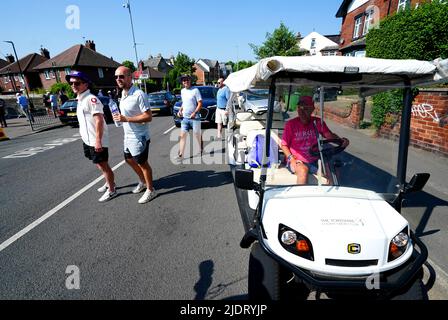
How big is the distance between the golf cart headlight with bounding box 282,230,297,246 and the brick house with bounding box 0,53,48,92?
2121 inches

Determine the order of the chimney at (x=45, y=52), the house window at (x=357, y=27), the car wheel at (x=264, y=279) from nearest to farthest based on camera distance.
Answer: the car wheel at (x=264, y=279), the house window at (x=357, y=27), the chimney at (x=45, y=52)

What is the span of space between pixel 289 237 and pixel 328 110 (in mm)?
1590

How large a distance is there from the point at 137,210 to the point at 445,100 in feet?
22.7

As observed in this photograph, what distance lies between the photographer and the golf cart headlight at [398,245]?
5.92ft

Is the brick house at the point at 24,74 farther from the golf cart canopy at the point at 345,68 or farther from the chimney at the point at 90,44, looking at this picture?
the golf cart canopy at the point at 345,68

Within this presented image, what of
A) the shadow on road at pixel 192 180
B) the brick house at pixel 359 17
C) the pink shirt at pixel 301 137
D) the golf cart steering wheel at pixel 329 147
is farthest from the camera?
the brick house at pixel 359 17

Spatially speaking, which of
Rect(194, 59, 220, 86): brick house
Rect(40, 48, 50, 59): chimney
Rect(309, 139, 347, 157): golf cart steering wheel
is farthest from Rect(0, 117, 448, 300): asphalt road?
Rect(194, 59, 220, 86): brick house

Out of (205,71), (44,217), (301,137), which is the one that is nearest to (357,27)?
(301,137)

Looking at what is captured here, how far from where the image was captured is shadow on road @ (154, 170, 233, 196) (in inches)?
194

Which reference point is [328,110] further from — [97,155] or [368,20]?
[368,20]

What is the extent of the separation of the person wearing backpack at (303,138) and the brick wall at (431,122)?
3.24 metres

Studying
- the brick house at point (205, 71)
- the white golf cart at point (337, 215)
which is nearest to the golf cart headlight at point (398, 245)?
the white golf cart at point (337, 215)

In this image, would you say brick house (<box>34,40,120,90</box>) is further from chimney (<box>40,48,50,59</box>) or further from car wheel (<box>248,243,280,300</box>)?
car wheel (<box>248,243,280,300</box>)

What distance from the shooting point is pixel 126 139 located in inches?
158
